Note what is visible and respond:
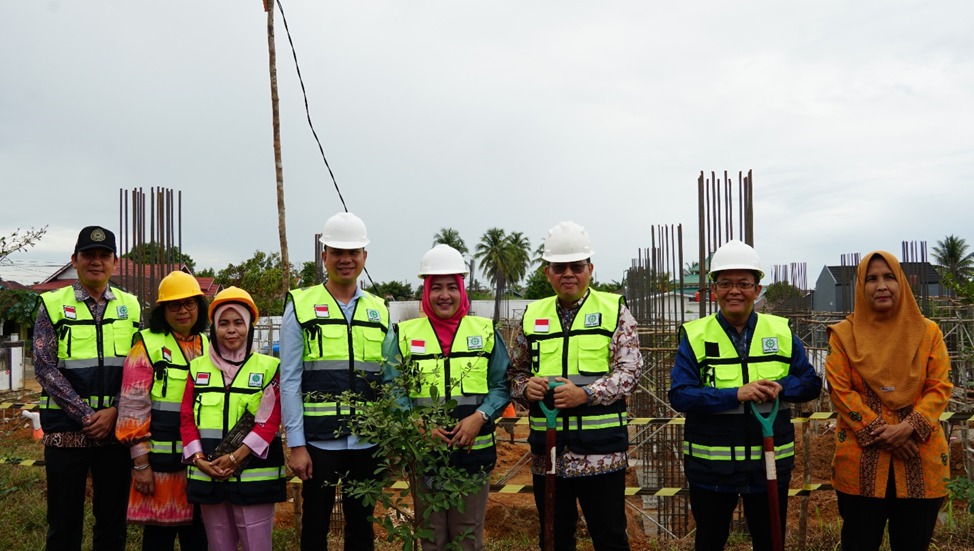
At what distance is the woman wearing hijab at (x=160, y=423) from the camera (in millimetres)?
3719

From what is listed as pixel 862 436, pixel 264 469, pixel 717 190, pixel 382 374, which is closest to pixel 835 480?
pixel 862 436

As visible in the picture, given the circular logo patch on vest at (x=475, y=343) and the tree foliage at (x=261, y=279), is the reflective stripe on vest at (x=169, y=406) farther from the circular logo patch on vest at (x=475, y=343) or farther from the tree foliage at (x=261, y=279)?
the tree foliage at (x=261, y=279)

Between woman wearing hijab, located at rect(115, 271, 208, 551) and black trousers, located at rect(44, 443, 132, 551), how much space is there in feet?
0.70

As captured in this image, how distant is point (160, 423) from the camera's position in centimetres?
377

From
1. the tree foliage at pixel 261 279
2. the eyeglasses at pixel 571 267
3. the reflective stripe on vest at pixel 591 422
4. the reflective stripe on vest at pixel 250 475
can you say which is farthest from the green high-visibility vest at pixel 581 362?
the tree foliage at pixel 261 279

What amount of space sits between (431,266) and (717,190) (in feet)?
13.4

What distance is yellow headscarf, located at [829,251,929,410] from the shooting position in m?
3.35

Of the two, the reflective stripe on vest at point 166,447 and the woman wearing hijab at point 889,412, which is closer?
the woman wearing hijab at point 889,412

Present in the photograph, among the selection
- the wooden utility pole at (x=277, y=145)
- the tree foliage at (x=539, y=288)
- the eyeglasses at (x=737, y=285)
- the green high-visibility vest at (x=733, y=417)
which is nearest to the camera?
the green high-visibility vest at (x=733, y=417)

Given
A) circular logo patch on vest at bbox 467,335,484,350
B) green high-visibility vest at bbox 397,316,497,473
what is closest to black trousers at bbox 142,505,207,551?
green high-visibility vest at bbox 397,316,497,473

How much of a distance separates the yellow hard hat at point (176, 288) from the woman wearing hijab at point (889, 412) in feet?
10.5

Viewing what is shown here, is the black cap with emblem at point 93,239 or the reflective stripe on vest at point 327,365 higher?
the black cap with emblem at point 93,239

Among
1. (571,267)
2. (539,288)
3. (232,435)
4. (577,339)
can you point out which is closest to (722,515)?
(577,339)

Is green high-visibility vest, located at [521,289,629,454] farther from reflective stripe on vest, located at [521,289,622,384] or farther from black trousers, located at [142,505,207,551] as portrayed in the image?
black trousers, located at [142,505,207,551]
